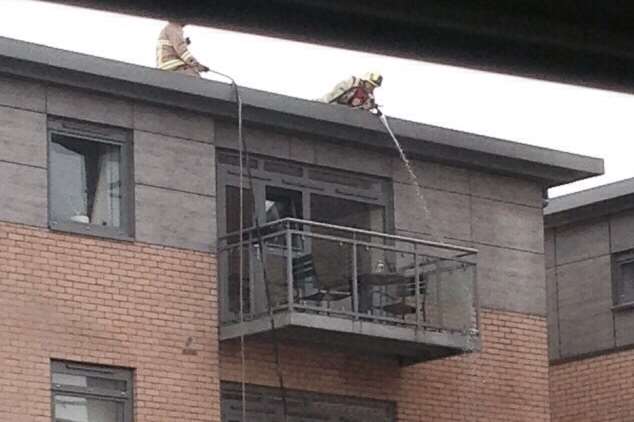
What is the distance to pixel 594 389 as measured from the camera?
89.3 ft

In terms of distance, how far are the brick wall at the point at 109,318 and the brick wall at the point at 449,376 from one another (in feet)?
1.94

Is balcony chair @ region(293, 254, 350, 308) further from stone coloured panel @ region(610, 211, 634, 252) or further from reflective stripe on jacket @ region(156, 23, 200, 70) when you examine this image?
stone coloured panel @ region(610, 211, 634, 252)

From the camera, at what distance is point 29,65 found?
66.9 ft

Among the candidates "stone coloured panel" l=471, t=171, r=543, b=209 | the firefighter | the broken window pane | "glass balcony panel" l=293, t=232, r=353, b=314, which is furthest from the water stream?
the broken window pane

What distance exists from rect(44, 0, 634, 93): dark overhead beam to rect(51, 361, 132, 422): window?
17179 millimetres

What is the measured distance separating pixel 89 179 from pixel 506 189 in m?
6.01

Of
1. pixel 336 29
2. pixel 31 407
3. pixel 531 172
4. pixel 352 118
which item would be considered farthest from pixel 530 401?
pixel 336 29

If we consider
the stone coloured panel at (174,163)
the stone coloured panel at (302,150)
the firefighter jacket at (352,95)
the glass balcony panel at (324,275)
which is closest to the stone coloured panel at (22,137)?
the stone coloured panel at (174,163)

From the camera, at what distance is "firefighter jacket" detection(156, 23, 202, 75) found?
22359 millimetres

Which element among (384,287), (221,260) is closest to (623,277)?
(384,287)

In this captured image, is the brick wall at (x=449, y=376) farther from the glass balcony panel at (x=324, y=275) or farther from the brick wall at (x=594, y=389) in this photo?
the brick wall at (x=594, y=389)

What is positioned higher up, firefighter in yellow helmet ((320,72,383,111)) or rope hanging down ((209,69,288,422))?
firefighter in yellow helmet ((320,72,383,111))

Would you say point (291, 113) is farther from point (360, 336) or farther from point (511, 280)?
point (511, 280)

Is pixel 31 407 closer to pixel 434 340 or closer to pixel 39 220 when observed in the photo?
pixel 39 220
